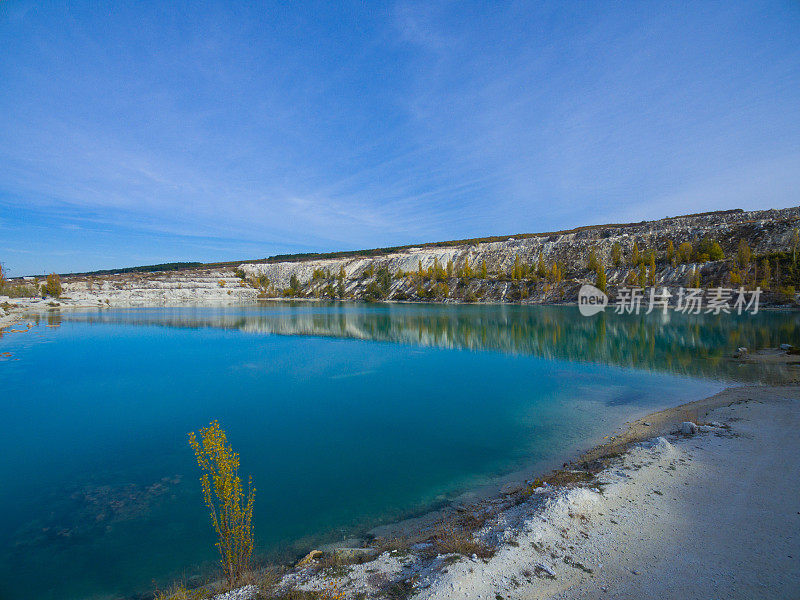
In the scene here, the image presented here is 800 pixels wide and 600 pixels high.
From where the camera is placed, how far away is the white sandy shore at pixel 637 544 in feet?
14.3

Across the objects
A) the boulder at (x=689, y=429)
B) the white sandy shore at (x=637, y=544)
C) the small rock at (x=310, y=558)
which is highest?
the white sandy shore at (x=637, y=544)

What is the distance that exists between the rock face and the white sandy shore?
224 ft

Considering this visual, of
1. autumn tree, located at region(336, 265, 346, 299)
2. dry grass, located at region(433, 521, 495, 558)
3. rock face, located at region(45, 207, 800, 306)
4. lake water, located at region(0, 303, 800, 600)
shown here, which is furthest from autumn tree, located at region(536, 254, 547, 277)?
dry grass, located at region(433, 521, 495, 558)

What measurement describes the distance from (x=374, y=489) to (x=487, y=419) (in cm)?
575

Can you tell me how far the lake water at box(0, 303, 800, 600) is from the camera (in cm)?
667

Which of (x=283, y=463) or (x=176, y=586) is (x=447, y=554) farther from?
(x=283, y=463)

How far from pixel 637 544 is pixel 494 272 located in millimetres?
92303

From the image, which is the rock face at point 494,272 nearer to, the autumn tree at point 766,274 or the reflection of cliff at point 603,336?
the autumn tree at point 766,274

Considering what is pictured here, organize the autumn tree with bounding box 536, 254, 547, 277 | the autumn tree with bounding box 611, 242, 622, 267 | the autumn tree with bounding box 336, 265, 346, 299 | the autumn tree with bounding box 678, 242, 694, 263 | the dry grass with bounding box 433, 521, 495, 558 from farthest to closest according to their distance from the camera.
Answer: the autumn tree with bounding box 336, 265, 346, 299, the autumn tree with bounding box 536, 254, 547, 277, the autumn tree with bounding box 611, 242, 622, 267, the autumn tree with bounding box 678, 242, 694, 263, the dry grass with bounding box 433, 521, 495, 558

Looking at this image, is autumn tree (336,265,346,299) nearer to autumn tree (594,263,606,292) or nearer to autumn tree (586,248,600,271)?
autumn tree (586,248,600,271)

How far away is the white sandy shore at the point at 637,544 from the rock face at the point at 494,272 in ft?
224

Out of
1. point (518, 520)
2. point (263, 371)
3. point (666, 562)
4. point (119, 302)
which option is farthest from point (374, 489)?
point (119, 302)

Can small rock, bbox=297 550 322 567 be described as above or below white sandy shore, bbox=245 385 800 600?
below

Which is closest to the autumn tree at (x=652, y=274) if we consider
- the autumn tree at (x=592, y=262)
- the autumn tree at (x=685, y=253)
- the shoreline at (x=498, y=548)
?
the autumn tree at (x=685, y=253)
